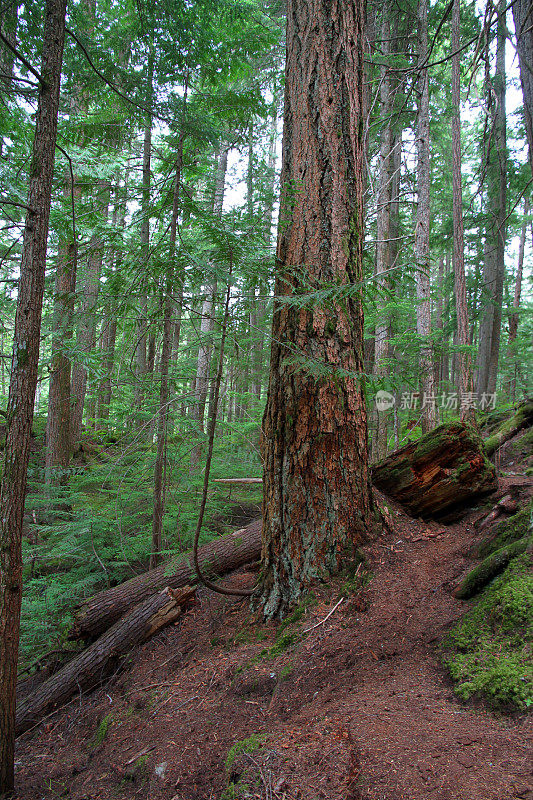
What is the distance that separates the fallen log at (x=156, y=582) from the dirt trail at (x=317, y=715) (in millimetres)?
686

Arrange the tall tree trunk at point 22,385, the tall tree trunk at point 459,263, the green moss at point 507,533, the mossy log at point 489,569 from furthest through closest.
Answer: the tall tree trunk at point 459,263
the green moss at point 507,533
the tall tree trunk at point 22,385
the mossy log at point 489,569

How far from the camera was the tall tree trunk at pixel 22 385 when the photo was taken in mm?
3012

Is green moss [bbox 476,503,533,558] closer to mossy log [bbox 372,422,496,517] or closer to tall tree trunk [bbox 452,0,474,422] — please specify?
mossy log [bbox 372,422,496,517]

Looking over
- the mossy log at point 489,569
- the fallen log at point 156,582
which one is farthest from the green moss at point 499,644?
the fallen log at point 156,582

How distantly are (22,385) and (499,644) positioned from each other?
11.8 ft

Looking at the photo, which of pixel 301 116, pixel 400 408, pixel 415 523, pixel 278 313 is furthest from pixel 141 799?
pixel 400 408

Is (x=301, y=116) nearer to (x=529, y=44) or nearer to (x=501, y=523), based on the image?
(x=529, y=44)

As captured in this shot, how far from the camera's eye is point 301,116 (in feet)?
12.3

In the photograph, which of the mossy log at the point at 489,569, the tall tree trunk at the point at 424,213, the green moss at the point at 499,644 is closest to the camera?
the green moss at the point at 499,644

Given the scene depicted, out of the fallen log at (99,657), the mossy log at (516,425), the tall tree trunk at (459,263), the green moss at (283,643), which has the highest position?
the tall tree trunk at (459,263)

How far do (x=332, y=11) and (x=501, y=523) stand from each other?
4760mm

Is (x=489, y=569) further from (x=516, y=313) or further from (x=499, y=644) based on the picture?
(x=516, y=313)

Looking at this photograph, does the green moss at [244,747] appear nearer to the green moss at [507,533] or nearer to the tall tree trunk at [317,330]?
the tall tree trunk at [317,330]

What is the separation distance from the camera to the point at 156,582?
4.99 meters
